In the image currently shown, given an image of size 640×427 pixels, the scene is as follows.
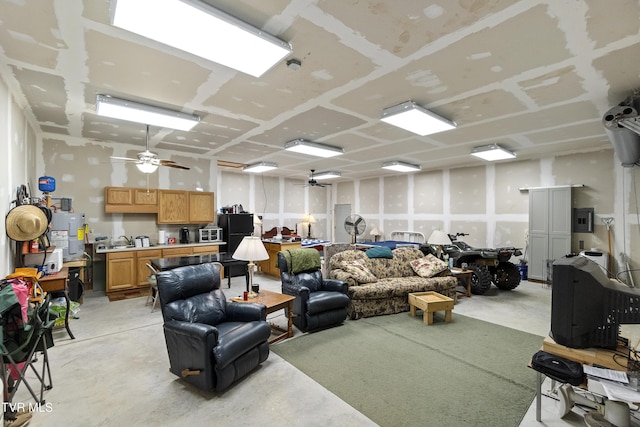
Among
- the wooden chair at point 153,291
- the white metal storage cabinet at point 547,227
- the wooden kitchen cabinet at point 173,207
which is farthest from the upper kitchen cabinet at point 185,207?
the white metal storage cabinet at point 547,227

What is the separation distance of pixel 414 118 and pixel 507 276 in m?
4.10

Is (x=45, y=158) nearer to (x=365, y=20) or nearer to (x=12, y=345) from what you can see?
(x=12, y=345)

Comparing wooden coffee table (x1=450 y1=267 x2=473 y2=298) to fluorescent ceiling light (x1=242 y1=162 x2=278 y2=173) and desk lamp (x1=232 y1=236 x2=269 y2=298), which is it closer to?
desk lamp (x1=232 y1=236 x2=269 y2=298)

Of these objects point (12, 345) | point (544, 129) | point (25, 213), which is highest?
point (544, 129)

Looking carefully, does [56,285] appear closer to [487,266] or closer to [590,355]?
[590,355]

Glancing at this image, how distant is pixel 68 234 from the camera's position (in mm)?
4555

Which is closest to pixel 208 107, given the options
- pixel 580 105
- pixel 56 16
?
pixel 56 16

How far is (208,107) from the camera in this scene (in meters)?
3.68

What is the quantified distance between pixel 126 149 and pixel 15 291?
440 cm

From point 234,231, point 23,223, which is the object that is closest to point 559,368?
point 23,223

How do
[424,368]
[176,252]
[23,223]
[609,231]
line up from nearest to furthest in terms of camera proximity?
[424,368]
[23,223]
[609,231]
[176,252]

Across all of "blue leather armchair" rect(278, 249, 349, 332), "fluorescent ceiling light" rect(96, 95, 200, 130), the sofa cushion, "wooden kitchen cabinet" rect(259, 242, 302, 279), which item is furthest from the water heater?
the sofa cushion

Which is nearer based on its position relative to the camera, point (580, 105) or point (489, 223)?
point (580, 105)

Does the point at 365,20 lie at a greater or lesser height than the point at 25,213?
greater
